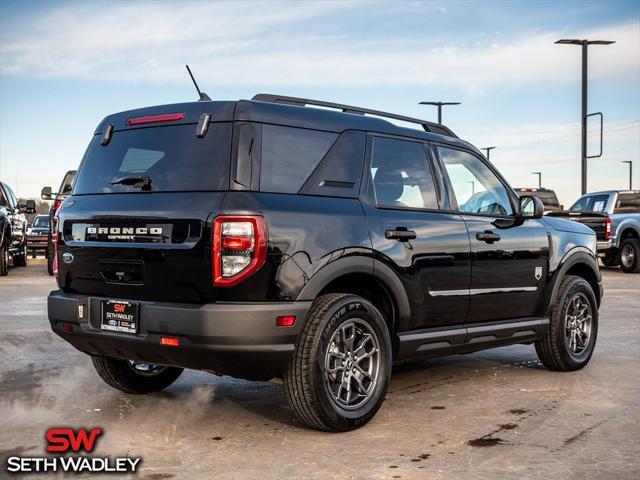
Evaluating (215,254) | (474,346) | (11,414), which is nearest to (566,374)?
(474,346)

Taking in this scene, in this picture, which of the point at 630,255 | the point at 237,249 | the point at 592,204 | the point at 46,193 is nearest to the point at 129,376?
the point at 237,249

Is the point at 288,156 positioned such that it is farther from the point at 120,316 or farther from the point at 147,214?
the point at 120,316

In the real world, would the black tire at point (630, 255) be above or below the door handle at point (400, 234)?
below

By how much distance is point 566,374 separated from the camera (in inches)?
280

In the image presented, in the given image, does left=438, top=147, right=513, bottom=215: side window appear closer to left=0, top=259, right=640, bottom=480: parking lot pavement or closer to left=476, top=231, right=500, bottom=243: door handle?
left=476, top=231, right=500, bottom=243: door handle

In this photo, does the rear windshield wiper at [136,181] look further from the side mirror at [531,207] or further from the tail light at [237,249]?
the side mirror at [531,207]

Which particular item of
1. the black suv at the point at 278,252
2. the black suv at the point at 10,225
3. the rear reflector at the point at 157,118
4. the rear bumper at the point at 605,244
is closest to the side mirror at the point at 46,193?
the black suv at the point at 10,225

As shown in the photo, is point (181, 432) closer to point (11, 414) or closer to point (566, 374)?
point (11, 414)

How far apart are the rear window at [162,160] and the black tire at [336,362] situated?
0.96m

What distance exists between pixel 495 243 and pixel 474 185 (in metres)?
0.50

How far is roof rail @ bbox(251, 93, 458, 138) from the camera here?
538cm

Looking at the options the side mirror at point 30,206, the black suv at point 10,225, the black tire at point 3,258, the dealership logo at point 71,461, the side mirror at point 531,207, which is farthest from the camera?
the side mirror at point 30,206

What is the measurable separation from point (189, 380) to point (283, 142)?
2.46m

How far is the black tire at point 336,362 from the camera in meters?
4.88
